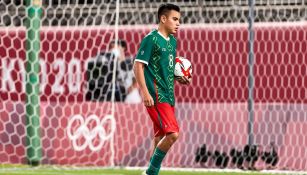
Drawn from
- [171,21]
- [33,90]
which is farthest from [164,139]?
[33,90]

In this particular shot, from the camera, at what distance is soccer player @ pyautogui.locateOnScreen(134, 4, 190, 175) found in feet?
23.9

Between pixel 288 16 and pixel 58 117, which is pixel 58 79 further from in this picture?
pixel 288 16

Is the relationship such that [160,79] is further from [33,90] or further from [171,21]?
[33,90]

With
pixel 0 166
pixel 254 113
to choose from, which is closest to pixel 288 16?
pixel 254 113

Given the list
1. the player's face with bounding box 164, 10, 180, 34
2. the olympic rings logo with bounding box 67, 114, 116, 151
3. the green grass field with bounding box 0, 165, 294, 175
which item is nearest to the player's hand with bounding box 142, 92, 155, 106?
the player's face with bounding box 164, 10, 180, 34

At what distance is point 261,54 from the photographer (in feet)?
34.9

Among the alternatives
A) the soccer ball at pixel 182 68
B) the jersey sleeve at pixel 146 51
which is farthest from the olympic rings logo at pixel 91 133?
the jersey sleeve at pixel 146 51

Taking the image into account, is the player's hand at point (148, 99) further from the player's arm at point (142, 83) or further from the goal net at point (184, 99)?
the goal net at point (184, 99)

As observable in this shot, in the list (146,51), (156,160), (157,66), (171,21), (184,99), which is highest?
(171,21)

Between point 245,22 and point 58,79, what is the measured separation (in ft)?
8.26

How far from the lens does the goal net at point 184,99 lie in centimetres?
998

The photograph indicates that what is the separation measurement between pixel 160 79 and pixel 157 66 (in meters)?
0.11

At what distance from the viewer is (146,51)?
24.4ft

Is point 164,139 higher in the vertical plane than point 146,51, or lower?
lower
